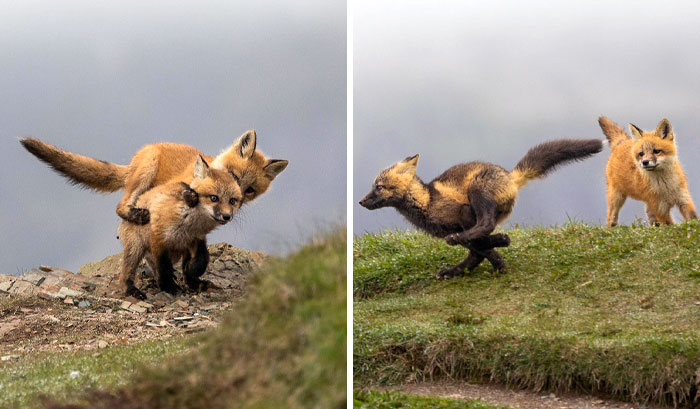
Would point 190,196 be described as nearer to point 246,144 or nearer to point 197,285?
point 246,144

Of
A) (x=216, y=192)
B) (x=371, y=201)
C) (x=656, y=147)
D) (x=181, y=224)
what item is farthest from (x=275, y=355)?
(x=656, y=147)

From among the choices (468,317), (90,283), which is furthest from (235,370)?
(90,283)

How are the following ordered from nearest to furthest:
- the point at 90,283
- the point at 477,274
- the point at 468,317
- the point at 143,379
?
the point at 143,379 → the point at 468,317 → the point at 477,274 → the point at 90,283

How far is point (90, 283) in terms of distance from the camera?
998cm

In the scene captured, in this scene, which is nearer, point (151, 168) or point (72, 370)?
point (72, 370)

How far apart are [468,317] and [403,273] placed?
1.70 meters

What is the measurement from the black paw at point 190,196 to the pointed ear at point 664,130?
602 centimetres

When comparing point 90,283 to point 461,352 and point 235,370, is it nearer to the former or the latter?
point 461,352

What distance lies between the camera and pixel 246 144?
8.05 metres

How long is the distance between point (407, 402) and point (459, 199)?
10.9 feet

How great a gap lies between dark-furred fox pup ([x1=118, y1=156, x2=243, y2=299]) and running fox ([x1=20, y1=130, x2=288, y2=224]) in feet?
0.68

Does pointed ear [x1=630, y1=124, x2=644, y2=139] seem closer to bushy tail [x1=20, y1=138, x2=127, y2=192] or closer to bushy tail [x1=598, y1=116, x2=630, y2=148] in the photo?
bushy tail [x1=598, y1=116, x2=630, y2=148]

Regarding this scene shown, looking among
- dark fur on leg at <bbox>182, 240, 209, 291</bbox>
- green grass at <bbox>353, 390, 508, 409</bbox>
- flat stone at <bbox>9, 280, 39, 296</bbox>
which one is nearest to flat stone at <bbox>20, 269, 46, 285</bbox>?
flat stone at <bbox>9, 280, 39, 296</bbox>

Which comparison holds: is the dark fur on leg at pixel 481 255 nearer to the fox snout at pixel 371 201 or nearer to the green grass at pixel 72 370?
the fox snout at pixel 371 201
